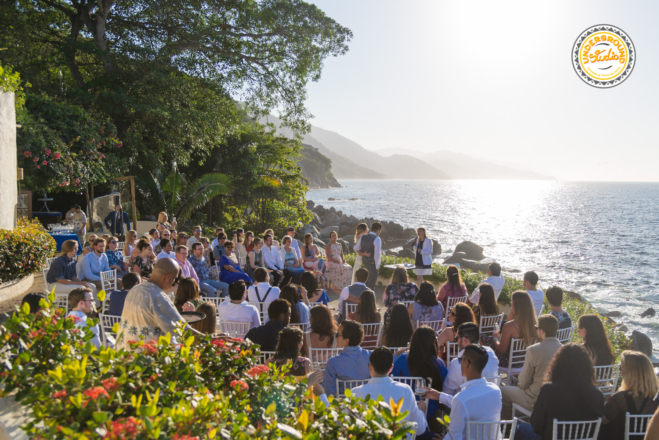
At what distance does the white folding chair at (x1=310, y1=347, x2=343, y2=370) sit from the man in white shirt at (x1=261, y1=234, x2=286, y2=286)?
16.1ft

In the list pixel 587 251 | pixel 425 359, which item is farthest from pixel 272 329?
pixel 587 251

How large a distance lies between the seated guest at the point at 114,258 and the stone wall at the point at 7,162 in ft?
9.98

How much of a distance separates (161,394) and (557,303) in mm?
5577

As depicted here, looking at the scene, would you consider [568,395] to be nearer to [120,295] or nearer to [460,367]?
[460,367]

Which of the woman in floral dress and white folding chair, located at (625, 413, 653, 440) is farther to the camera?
the woman in floral dress

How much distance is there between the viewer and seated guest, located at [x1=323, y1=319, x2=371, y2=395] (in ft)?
14.1

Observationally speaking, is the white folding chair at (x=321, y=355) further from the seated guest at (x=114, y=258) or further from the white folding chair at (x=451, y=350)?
the seated guest at (x=114, y=258)

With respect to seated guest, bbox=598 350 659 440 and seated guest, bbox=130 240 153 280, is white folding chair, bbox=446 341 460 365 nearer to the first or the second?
seated guest, bbox=598 350 659 440

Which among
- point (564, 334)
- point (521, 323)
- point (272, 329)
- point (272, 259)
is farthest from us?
point (272, 259)

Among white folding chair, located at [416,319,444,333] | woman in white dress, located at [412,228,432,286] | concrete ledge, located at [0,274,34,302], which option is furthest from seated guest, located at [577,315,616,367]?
concrete ledge, located at [0,274,34,302]

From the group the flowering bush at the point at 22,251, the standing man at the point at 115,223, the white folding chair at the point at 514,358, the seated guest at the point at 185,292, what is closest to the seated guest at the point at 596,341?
the white folding chair at the point at 514,358

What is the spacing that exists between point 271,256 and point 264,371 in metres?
8.04

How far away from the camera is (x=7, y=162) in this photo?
10156 mm

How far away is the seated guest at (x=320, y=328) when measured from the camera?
537 centimetres
